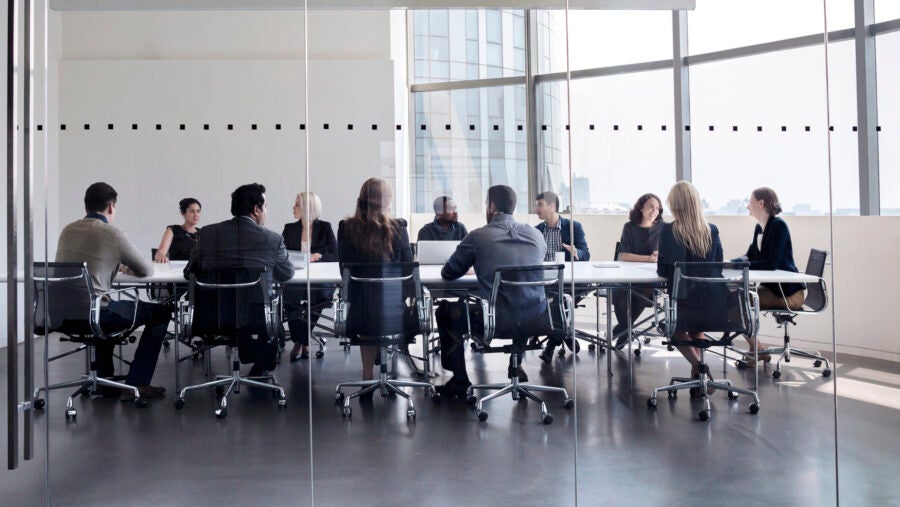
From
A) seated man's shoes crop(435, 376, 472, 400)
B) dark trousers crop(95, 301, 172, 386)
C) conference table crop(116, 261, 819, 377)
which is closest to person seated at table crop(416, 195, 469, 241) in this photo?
conference table crop(116, 261, 819, 377)

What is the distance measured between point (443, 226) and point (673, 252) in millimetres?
1041

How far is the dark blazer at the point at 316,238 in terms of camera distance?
3234 millimetres

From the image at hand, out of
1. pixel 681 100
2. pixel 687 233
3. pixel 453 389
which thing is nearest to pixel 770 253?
pixel 687 233

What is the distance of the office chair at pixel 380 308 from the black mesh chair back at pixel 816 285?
1.75m

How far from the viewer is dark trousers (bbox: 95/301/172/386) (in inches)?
130

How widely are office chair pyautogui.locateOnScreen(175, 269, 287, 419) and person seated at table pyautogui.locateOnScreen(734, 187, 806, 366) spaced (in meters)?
2.16

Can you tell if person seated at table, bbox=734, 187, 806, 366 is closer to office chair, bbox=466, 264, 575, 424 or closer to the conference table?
the conference table

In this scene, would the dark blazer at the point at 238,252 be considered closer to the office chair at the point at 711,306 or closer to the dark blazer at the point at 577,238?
the dark blazer at the point at 577,238

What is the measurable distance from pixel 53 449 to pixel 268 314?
1181 millimetres

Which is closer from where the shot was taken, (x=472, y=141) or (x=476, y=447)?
(x=476, y=447)

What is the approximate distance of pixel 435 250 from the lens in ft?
10.5

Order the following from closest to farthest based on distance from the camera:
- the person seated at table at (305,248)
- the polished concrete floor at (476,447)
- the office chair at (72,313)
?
1. the polished concrete floor at (476,447)
2. the person seated at table at (305,248)
3. the office chair at (72,313)

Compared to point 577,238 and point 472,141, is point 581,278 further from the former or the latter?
point 472,141

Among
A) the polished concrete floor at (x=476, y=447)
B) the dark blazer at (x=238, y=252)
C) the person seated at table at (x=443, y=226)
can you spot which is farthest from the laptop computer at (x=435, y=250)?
the dark blazer at (x=238, y=252)
